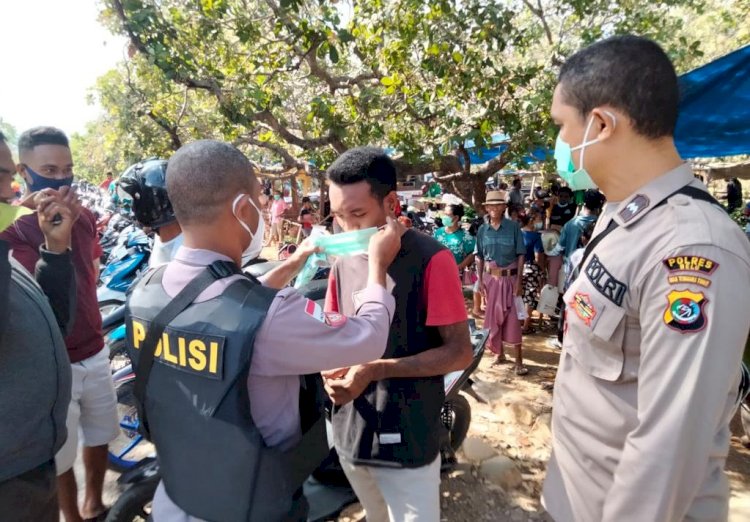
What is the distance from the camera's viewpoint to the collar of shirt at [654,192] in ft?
3.79

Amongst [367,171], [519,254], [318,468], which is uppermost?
[367,171]

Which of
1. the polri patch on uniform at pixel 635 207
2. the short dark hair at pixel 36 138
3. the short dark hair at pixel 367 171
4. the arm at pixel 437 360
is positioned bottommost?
the arm at pixel 437 360

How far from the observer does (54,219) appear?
2035 mm

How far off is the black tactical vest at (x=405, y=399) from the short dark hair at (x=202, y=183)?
0.69m

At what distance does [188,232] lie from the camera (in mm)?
1323

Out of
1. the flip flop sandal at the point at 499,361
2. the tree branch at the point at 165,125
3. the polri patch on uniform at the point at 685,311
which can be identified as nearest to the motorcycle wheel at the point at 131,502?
the polri patch on uniform at the point at 685,311

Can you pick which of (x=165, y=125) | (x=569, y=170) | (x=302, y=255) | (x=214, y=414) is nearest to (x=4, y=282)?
(x=214, y=414)

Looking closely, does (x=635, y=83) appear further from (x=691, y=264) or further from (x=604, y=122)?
(x=691, y=264)

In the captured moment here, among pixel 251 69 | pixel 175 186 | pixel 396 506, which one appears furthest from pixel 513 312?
pixel 251 69

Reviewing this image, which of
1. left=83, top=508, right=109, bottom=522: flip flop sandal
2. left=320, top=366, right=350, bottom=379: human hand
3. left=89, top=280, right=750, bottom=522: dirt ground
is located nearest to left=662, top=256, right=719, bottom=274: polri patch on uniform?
left=320, top=366, right=350, bottom=379: human hand

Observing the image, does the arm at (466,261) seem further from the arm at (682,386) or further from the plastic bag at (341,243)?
the arm at (682,386)

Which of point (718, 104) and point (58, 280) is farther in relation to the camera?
point (718, 104)

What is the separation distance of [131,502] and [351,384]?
136 cm

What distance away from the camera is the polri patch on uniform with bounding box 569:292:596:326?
121cm
